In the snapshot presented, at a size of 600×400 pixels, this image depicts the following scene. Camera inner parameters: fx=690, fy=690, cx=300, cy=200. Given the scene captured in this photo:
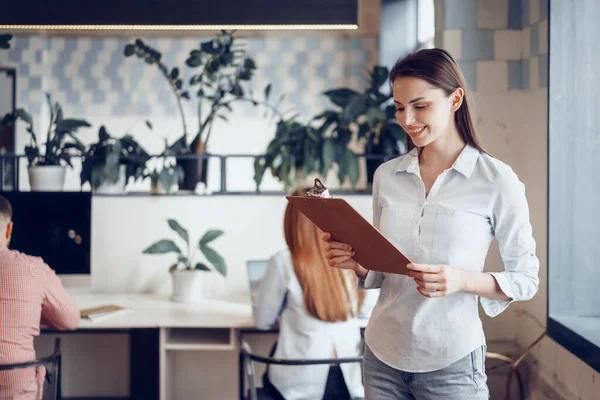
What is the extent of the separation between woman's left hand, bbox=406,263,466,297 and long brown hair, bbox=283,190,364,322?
1044mm

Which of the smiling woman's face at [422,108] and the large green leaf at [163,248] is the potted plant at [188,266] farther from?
the smiling woman's face at [422,108]

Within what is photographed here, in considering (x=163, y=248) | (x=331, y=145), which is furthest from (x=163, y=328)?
(x=331, y=145)

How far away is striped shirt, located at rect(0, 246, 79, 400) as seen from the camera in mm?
2244

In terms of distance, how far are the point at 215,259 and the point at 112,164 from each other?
667 millimetres

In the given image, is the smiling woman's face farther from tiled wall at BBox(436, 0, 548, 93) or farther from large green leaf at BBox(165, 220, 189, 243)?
large green leaf at BBox(165, 220, 189, 243)

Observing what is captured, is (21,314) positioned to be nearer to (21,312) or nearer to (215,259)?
(21,312)

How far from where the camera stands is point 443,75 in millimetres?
1498

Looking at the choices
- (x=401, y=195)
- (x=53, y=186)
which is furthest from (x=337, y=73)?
(x=401, y=195)

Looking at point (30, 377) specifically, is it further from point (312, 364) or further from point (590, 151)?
point (590, 151)

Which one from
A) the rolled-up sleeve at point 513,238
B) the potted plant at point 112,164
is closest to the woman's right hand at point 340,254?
the rolled-up sleeve at point 513,238

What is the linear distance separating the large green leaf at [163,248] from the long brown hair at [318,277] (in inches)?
36.8

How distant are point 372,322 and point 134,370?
5.76 ft

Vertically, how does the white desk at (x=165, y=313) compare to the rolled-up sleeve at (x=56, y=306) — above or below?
below

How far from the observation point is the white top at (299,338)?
7.89 feet
